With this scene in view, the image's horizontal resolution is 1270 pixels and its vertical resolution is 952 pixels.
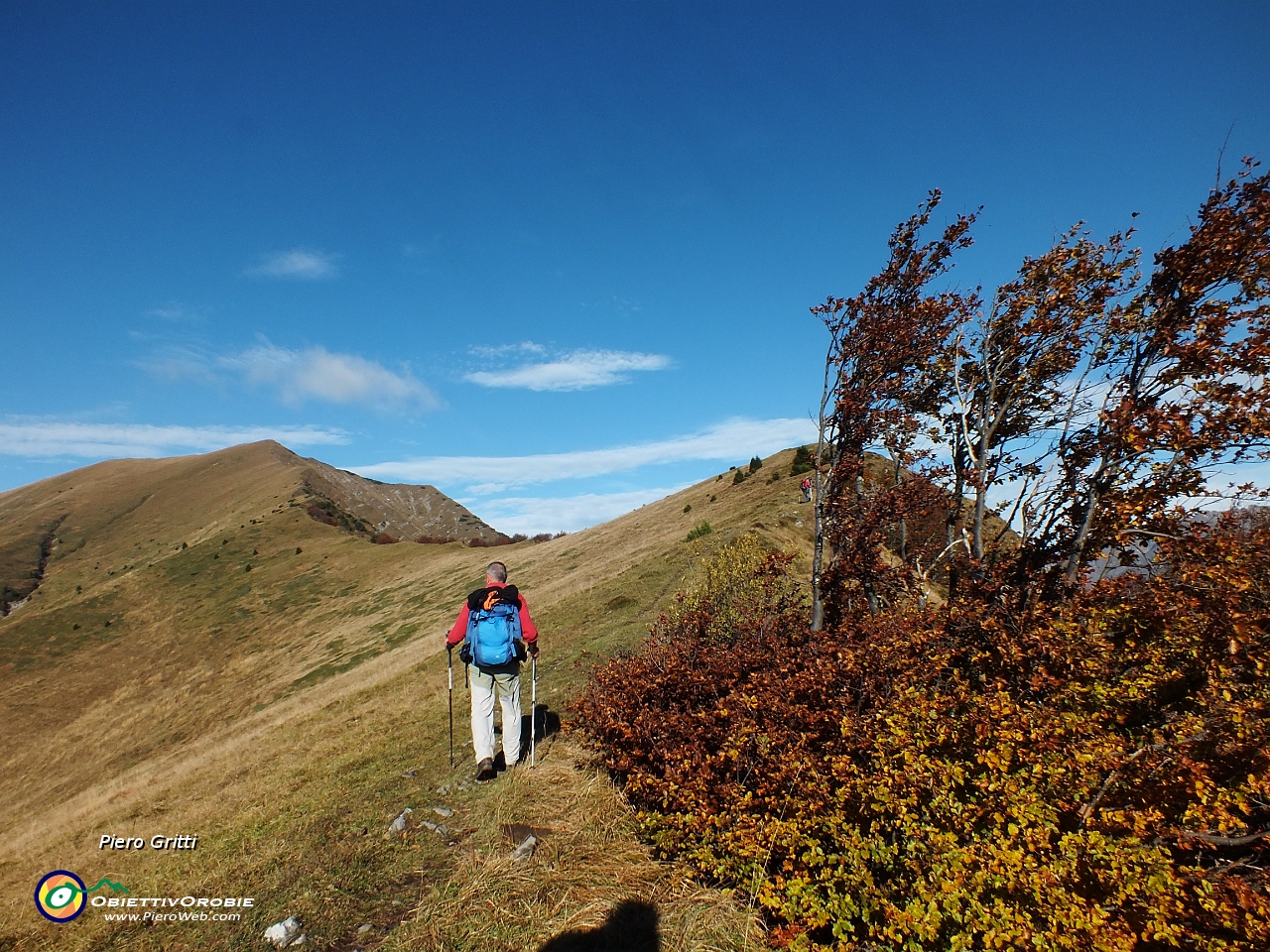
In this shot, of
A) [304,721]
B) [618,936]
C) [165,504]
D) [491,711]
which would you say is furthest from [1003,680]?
[165,504]

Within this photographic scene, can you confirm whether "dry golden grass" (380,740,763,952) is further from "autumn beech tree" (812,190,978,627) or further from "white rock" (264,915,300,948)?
"autumn beech tree" (812,190,978,627)

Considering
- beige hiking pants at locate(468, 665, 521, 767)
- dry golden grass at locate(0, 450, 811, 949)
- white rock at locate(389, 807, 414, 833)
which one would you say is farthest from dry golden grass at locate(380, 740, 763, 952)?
beige hiking pants at locate(468, 665, 521, 767)

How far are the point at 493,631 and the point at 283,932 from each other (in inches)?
147

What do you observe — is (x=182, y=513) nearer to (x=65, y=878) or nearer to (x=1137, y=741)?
(x=65, y=878)

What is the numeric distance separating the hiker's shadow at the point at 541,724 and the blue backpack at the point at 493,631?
1.79 metres

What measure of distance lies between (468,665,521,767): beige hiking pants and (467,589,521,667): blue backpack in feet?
0.89

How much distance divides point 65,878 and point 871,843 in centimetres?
901

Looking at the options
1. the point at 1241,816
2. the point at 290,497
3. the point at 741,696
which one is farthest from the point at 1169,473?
the point at 290,497

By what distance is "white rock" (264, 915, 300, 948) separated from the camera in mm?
5199

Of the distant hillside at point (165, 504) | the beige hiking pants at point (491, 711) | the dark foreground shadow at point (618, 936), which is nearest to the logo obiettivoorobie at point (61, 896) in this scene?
the beige hiking pants at point (491, 711)

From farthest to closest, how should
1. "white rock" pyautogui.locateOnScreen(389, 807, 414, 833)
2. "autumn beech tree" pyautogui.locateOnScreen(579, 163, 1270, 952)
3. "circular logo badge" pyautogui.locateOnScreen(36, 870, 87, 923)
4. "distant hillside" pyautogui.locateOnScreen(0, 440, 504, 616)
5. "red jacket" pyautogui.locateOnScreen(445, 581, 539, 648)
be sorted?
"distant hillside" pyautogui.locateOnScreen(0, 440, 504, 616) → "red jacket" pyautogui.locateOnScreen(445, 581, 539, 648) → "white rock" pyautogui.locateOnScreen(389, 807, 414, 833) → "circular logo badge" pyautogui.locateOnScreen(36, 870, 87, 923) → "autumn beech tree" pyautogui.locateOnScreen(579, 163, 1270, 952)

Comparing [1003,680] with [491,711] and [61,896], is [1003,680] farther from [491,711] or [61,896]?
[61,896]

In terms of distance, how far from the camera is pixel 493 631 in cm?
819

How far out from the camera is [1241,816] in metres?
4.66
